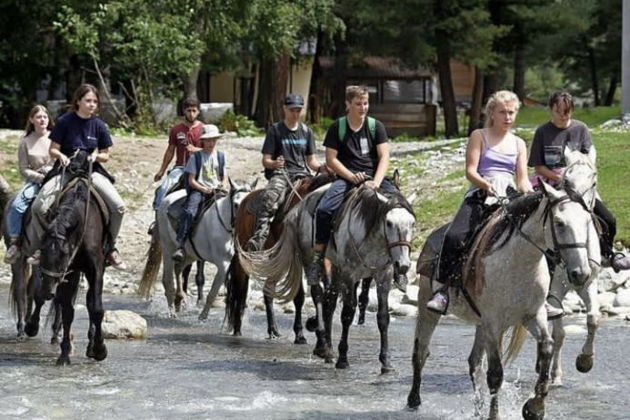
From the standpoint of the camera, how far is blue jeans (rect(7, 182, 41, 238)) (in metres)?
14.5

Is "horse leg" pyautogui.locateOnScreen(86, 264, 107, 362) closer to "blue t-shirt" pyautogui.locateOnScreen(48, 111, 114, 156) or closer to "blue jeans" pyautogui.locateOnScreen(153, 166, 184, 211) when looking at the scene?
"blue t-shirt" pyautogui.locateOnScreen(48, 111, 114, 156)

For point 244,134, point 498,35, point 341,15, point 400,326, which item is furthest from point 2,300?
point 341,15

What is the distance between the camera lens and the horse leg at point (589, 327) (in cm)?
1206

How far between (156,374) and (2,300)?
7.17 metres

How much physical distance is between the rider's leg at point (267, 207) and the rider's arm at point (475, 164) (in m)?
4.72

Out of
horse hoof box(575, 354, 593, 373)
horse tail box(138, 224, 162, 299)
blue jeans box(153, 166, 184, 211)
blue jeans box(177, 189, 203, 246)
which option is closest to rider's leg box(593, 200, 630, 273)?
horse hoof box(575, 354, 593, 373)

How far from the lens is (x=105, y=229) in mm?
13594

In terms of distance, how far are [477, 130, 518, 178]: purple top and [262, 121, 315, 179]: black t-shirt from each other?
485 centimetres

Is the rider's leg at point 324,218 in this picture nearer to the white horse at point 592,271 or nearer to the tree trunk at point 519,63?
the white horse at point 592,271

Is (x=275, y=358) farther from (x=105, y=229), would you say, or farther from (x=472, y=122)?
(x=472, y=122)

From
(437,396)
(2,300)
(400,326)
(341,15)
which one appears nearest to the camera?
(437,396)

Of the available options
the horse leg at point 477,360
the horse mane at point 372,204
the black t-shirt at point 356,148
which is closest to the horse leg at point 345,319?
the horse mane at point 372,204

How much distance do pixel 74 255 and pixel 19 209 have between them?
157 centimetres

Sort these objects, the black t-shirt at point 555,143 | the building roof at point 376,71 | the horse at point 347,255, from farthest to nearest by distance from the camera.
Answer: the building roof at point 376,71
the horse at point 347,255
the black t-shirt at point 555,143
